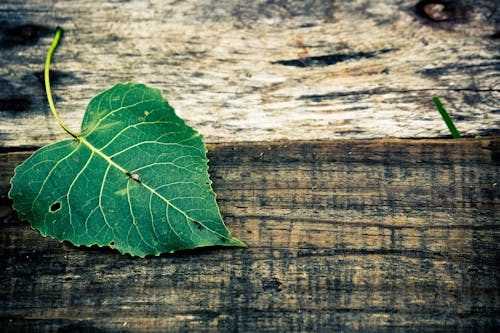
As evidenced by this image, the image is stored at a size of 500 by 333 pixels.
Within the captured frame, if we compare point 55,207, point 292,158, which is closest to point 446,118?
point 292,158

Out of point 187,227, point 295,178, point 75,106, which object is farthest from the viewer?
point 75,106

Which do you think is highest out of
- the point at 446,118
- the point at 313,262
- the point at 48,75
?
the point at 48,75

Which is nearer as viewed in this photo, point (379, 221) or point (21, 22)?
point (379, 221)

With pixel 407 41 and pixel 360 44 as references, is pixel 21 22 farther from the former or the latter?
pixel 407 41

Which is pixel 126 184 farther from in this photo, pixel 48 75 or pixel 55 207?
pixel 48 75

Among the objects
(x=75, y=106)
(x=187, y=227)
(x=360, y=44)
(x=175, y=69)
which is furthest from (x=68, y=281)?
(x=360, y=44)

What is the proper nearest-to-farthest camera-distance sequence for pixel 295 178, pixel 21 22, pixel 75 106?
pixel 295 178 < pixel 75 106 < pixel 21 22
